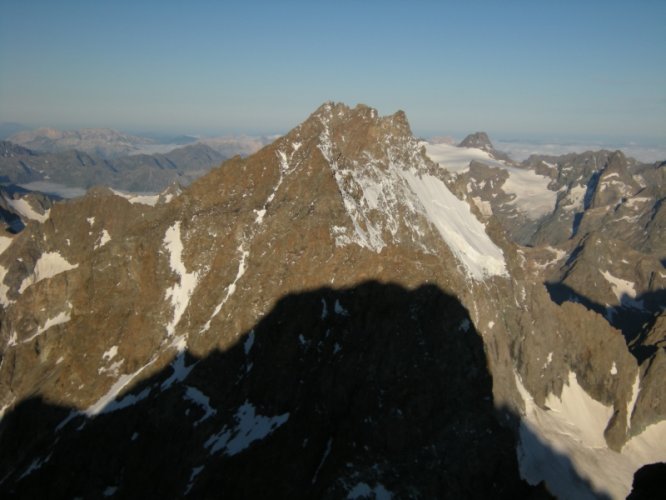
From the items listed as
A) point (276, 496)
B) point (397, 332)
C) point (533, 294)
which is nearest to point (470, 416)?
point (397, 332)

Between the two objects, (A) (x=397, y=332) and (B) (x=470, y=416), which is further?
(A) (x=397, y=332)

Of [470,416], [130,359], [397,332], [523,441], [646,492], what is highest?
[646,492]

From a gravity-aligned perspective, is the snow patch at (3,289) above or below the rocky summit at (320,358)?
below

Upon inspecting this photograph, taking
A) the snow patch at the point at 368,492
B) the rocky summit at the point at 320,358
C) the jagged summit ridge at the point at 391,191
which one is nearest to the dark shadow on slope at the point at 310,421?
the snow patch at the point at 368,492

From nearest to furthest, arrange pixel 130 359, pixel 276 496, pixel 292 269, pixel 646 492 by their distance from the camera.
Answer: pixel 646 492 → pixel 276 496 → pixel 292 269 → pixel 130 359

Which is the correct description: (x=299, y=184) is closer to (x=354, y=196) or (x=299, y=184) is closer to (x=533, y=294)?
(x=354, y=196)

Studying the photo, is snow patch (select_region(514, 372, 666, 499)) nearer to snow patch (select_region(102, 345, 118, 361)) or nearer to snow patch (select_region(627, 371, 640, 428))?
snow patch (select_region(627, 371, 640, 428))

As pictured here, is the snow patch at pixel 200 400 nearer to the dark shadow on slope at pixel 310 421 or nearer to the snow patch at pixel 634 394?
the dark shadow on slope at pixel 310 421
